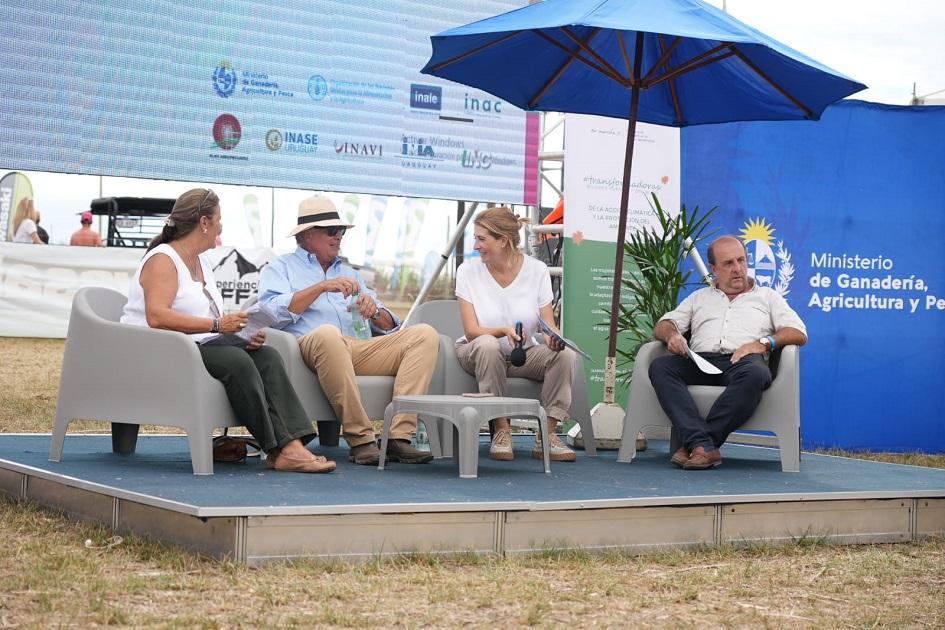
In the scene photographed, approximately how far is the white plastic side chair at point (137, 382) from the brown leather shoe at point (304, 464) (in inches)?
8.3

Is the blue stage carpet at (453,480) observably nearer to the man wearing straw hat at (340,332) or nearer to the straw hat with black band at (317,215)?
the man wearing straw hat at (340,332)

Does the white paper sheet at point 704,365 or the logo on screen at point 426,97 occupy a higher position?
the logo on screen at point 426,97

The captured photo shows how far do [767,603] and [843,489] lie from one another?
123cm

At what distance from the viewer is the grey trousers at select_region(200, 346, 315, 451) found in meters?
4.13

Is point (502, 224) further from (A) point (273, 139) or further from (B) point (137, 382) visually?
(A) point (273, 139)

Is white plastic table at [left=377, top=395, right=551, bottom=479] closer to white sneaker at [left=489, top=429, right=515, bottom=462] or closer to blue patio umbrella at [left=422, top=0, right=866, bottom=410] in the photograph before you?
white sneaker at [left=489, top=429, right=515, bottom=462]

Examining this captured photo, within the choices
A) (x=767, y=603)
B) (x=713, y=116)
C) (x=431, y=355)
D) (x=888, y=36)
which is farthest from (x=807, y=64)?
(x=888, y=36)

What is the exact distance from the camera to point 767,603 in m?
3.14

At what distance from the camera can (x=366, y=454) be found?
458 cm

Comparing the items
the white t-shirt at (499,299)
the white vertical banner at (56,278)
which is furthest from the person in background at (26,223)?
the white t-shirt at (499,299)

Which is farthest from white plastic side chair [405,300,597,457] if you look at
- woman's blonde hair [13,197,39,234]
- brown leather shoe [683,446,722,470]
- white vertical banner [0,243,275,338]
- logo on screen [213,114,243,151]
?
woman's blonde hair [13,197,39,234]

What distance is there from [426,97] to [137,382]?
3.44 metres

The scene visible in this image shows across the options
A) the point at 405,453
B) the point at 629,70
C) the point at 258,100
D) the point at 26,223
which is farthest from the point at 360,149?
the point at 26,223

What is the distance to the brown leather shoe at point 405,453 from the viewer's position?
4625 mm
